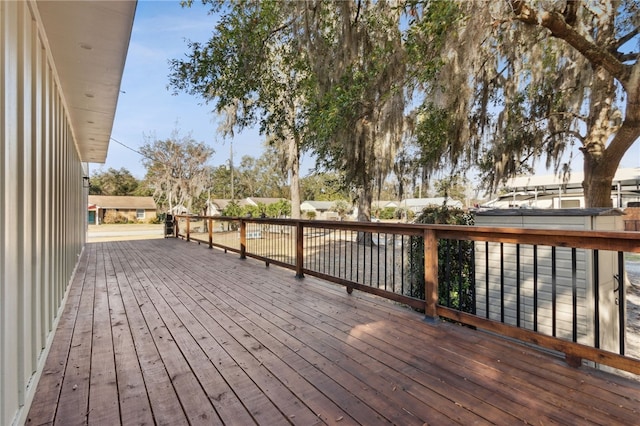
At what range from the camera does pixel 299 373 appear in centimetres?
181

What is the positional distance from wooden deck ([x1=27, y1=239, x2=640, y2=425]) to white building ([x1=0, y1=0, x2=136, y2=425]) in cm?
24

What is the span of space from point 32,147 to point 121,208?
35.3 m

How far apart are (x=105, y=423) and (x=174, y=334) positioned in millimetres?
1024

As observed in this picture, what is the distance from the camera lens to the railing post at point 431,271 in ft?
8.40

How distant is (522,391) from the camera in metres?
1.60

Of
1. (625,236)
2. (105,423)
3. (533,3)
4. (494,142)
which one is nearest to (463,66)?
(533,3)

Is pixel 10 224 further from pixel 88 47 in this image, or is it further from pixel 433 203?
pixel 433 203

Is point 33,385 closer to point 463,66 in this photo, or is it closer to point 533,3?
point 463,66

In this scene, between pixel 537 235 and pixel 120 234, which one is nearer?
pixel 537 235

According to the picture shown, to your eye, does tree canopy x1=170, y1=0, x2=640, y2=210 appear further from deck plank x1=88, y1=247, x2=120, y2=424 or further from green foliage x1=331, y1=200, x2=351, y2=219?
green foliage x1=331, y1=200, x2=351, y2=219

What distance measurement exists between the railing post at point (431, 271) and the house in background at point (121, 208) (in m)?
34.2

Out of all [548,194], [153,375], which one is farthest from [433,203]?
[548,194]

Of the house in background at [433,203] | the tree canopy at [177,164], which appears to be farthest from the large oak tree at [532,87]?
the tree canopy at [177,164]

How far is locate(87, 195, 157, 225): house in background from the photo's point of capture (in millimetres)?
30334
